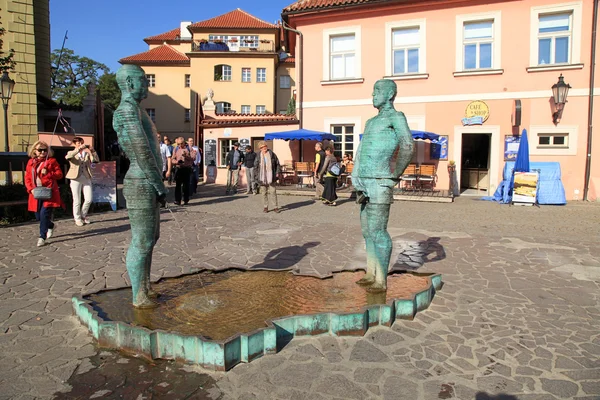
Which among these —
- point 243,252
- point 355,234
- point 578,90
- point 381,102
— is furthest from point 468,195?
point 381,102

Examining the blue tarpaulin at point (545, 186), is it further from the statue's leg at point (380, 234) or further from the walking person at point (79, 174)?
the walking person at point (79, 174)

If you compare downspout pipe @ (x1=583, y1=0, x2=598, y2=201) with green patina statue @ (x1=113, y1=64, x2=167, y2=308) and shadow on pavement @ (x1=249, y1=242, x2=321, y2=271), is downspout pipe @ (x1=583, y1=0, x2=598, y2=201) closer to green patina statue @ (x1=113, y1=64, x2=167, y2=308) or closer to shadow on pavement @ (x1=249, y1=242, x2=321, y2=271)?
shadow on pavement @ (x1=249, y1=242, x2=321, y2=271)

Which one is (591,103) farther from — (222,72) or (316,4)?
(222,72)

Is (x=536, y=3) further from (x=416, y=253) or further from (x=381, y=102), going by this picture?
(x=381, y=102)

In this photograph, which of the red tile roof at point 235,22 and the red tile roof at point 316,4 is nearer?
the red tile roof at point 316,4

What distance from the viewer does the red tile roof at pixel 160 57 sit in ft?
137

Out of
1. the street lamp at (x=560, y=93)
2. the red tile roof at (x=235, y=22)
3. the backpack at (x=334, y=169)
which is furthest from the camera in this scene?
the red tile roof at (x=235, y=22)

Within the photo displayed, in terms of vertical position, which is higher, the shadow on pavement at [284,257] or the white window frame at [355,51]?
the white window frame at [355,51]

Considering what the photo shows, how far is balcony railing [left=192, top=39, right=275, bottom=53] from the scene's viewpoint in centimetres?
3772

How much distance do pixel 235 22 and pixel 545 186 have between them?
34307 millimetres

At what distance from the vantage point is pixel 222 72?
38.5 meters

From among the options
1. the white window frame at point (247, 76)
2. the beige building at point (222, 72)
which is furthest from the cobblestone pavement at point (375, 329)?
the white window frame at point (247, 76)

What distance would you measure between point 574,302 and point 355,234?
434cm

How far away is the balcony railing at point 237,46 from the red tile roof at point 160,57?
13.2 feet
